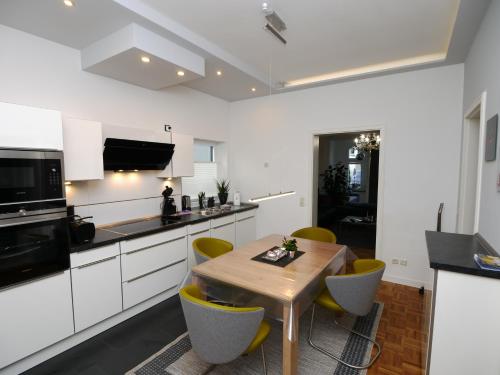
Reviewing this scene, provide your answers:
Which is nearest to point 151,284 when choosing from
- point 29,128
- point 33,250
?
A: point 33,250

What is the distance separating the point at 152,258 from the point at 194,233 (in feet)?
2.22

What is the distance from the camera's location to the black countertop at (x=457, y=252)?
1453mm

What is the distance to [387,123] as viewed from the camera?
3641 millimetres

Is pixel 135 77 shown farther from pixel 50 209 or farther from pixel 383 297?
pixel 383 297

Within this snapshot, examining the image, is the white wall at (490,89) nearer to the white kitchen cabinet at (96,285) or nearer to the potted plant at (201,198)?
the white kitchen cabinet at (96,285)

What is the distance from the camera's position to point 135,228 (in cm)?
295

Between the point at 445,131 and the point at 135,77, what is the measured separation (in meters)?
3.91

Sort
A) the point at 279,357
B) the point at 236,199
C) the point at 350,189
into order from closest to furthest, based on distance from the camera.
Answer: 1. the point at 279,357
2. the point at 236,199
3. the point at 350,189

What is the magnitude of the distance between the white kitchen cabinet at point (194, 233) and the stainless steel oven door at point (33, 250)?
141 centimetres

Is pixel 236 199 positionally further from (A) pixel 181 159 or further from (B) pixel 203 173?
(A) pixel 181 159

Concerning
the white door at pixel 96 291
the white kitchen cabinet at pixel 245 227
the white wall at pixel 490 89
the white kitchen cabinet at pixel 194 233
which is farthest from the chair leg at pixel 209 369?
the white kitchen cabinet at pixel 245 227

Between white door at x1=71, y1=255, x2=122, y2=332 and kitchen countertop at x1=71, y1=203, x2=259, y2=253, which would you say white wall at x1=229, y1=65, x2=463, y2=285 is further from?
white door at x1=71, y1=255, x2=122, y2=332

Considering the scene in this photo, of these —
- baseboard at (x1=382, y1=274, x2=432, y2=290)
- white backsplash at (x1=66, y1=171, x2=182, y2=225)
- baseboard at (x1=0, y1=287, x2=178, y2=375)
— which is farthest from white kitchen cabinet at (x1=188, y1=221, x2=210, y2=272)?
baseboard at (x1=382, y1=274, x2=432, y2=290)

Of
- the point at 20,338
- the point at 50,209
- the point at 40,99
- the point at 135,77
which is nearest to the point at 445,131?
the point at 135,77
